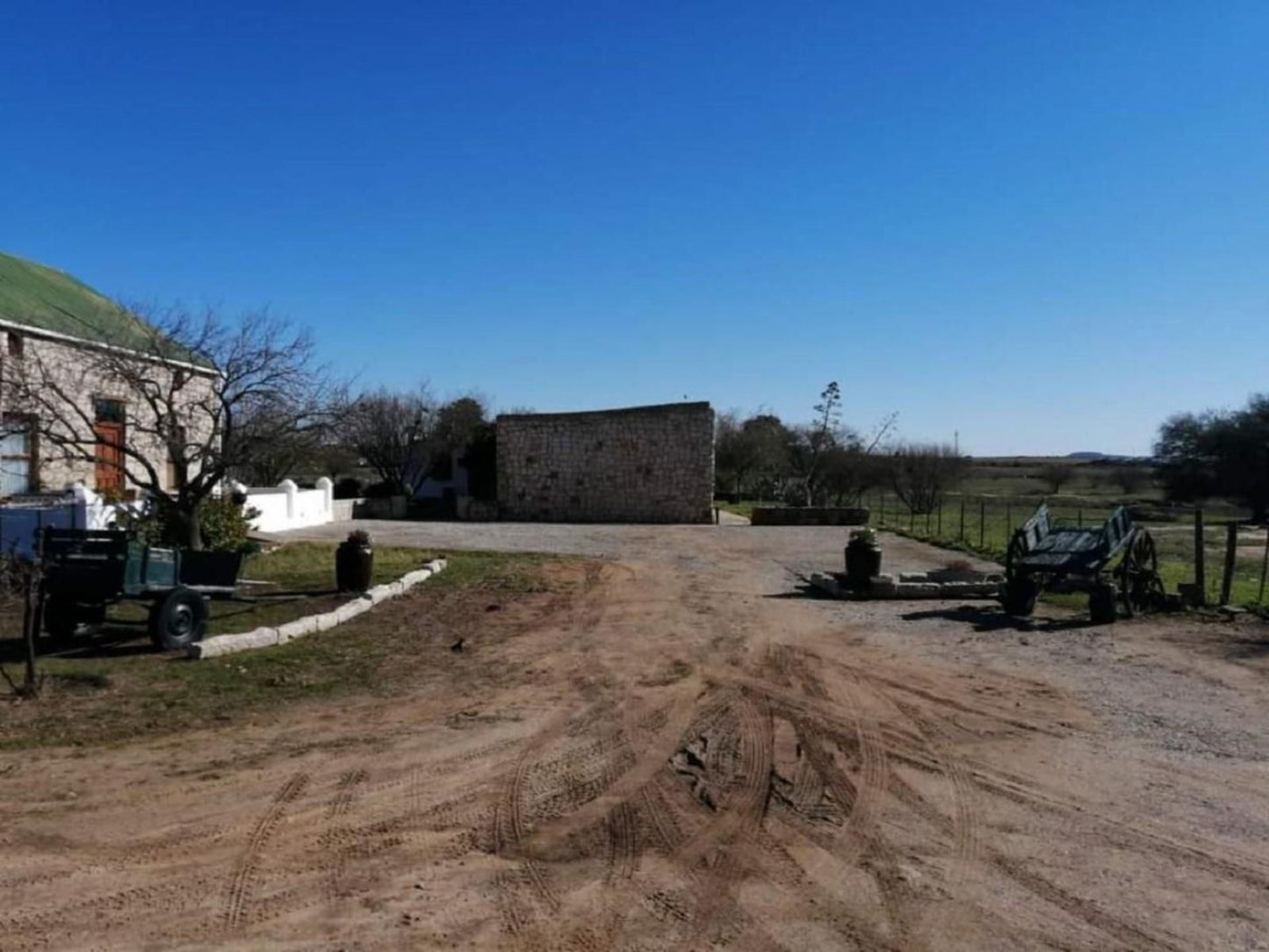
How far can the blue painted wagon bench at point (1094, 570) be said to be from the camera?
13523mm

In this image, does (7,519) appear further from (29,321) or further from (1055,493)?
(1055,493)

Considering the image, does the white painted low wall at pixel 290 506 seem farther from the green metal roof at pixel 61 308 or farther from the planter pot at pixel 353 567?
the planter pot at pixel 353 567

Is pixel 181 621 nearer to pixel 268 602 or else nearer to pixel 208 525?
pixel 268 602

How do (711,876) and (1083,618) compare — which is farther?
(1083,618)

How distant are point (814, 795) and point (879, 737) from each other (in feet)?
5.12

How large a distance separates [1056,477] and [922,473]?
2422 centimetres

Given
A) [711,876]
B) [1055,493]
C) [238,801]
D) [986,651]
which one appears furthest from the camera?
[1055,493]

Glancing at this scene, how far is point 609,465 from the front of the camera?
38.3 m

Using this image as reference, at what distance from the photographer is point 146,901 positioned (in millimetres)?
4531

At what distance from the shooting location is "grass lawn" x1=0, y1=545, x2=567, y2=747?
24.9 feet

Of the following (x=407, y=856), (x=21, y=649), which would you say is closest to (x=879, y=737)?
(x=407, y=856)

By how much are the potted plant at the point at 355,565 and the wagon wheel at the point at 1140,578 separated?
35.5 ft

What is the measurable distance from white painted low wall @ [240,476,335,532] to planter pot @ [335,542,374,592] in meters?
12.1

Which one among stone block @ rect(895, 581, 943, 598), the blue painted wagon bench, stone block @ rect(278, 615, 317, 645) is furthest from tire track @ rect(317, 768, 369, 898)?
stone block @ rect(895, 581, 943, 598)
